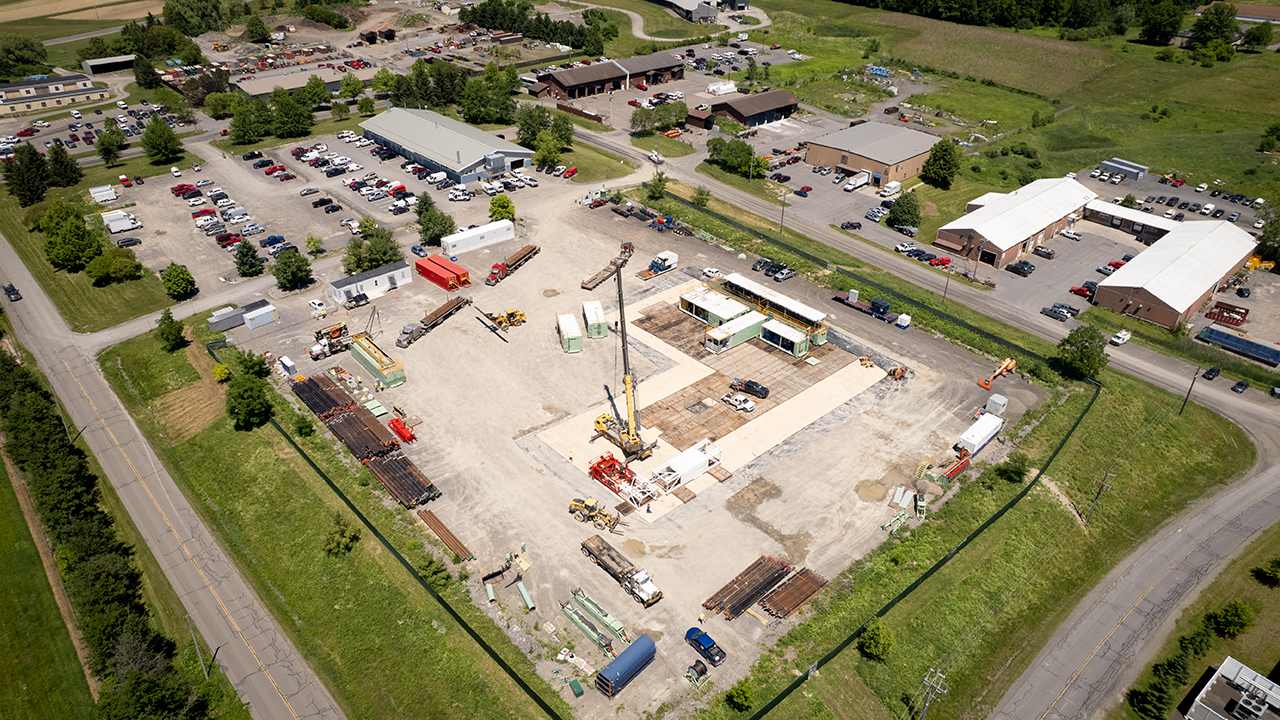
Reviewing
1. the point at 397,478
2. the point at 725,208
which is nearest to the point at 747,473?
the point at 397,478

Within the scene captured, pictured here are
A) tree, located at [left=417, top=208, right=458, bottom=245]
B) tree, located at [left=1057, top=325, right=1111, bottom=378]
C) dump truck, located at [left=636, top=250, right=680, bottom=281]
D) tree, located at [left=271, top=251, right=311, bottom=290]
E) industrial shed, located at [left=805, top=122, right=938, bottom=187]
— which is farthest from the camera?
industrial shed, located at [left=805, top=122, right=938, bottom=187]

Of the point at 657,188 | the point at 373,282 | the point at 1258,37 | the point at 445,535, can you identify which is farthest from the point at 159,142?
the point at 1258,37

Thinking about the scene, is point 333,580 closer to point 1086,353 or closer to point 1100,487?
point 1100,487

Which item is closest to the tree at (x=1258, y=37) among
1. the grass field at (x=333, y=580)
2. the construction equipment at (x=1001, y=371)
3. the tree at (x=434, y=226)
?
the construction equipment at (x=1001, y=371)

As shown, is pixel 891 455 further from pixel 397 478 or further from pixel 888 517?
pixel 397 478

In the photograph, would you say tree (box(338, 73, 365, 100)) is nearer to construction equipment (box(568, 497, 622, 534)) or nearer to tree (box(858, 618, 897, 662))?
construction equipment (box(568, 497, 622, 534))

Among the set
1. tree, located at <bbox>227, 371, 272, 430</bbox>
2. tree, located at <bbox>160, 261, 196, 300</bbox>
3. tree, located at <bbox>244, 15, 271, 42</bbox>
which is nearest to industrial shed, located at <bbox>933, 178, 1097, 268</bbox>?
tree, located at <bbox>227, 371, 272, 430</bbox>

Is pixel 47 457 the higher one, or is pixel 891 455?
pixel 47 457
